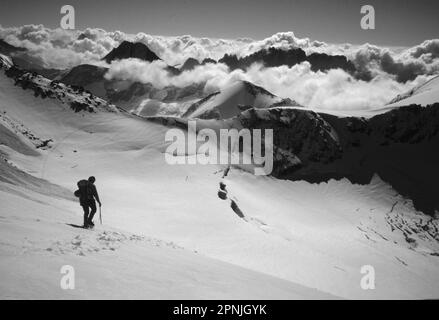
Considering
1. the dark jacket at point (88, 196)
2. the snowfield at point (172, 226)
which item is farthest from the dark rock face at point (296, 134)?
the dark jacket at point (88, 196)

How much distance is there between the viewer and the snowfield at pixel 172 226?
1151 cm

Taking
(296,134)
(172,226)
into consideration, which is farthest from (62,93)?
(172,226)

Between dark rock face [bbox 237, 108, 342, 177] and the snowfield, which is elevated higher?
dark rock face [bbox 237, 108, 342, 177]

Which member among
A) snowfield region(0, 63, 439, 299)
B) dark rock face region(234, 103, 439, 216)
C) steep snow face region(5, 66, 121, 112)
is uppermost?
steep snow face region(5, 66, 121, 112)

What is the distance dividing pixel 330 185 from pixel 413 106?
81074 millimetres

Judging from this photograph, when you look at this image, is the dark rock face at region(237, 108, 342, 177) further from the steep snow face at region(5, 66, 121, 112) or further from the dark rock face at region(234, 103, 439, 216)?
the steep snow face at region(5, 66, 121, 112)

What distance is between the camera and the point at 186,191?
272 ft

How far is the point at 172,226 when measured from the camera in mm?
45719

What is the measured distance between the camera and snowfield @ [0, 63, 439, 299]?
37.8 ft

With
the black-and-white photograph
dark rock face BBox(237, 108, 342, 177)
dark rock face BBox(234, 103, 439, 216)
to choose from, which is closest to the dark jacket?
the black-and-white photograph

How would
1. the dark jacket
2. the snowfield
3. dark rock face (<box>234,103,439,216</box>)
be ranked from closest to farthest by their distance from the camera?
the snowfield < the dark jacket < dark rock face (<box>234,103,439,216</box>)

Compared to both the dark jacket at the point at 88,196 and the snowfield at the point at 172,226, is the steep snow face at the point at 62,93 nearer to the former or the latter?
the snowfield at the point at 172,226

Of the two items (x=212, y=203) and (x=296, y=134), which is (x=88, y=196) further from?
(x=296, y=134)

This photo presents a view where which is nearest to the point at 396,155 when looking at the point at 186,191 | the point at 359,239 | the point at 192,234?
the point at 359,239
